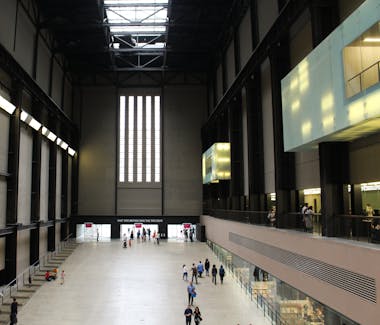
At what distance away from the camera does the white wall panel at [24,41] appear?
3171 centimetres

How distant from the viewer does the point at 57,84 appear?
4478 centimetres

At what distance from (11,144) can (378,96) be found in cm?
2594

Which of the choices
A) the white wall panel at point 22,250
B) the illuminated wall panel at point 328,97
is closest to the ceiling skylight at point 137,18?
the white wall panel at point 22,250

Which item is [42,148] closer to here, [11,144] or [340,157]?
[11,144]

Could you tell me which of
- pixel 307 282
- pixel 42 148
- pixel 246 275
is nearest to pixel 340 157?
pixel 307 282

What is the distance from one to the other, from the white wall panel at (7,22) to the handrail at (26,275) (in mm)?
16445

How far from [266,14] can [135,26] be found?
19.4 meters

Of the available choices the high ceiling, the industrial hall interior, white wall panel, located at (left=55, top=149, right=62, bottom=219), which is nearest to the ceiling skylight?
the high ceiling

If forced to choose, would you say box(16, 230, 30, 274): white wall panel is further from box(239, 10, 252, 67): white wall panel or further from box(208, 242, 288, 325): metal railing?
box(239, 10, 252, 67): white wall panel

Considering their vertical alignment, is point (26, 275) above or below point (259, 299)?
above

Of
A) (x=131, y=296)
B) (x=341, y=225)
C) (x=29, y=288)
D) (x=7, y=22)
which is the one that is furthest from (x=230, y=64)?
(x=341, y=225)

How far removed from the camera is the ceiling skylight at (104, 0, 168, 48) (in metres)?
36.3

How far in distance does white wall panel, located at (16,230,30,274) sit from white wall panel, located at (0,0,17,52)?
14.4 metres

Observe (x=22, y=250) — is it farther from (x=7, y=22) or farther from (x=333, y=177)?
(x=333, y=177)
